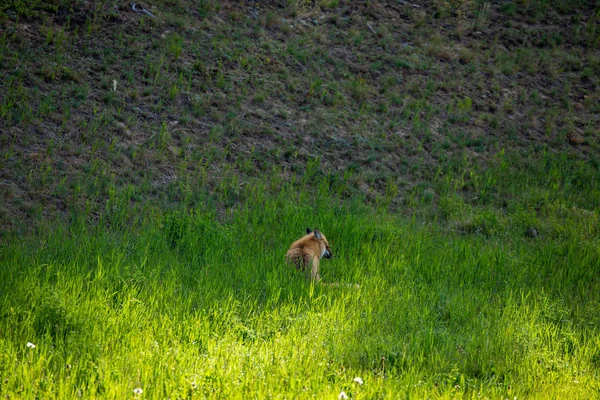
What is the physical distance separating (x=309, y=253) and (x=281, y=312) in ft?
5.07

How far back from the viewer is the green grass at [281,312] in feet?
18.3

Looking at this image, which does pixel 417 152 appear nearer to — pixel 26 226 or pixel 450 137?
pixel 450 137

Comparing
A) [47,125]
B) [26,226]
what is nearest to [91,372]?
[26,226]

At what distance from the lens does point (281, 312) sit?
7.14 m

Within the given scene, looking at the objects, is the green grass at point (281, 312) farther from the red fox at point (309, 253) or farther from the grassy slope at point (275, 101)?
the grassy slope at point (275, 101)

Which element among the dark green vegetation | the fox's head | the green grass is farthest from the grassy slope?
the fox's head

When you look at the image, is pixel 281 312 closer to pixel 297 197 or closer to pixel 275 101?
pixel 297 197

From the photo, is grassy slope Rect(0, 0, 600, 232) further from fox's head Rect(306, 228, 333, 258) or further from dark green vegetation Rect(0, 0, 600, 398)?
fox's head Rect(306, 228, 333, 258)

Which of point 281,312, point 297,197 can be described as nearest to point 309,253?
point 281,312

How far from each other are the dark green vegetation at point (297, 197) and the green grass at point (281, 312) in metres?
0.03

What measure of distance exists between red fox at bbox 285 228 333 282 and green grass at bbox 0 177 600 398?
0.18 m

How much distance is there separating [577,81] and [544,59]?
109cm

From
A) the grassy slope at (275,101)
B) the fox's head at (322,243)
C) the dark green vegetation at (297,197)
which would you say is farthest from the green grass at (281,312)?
the grassy slope at (275,101)

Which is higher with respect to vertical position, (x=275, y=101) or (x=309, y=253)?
(x=275, y=101)
